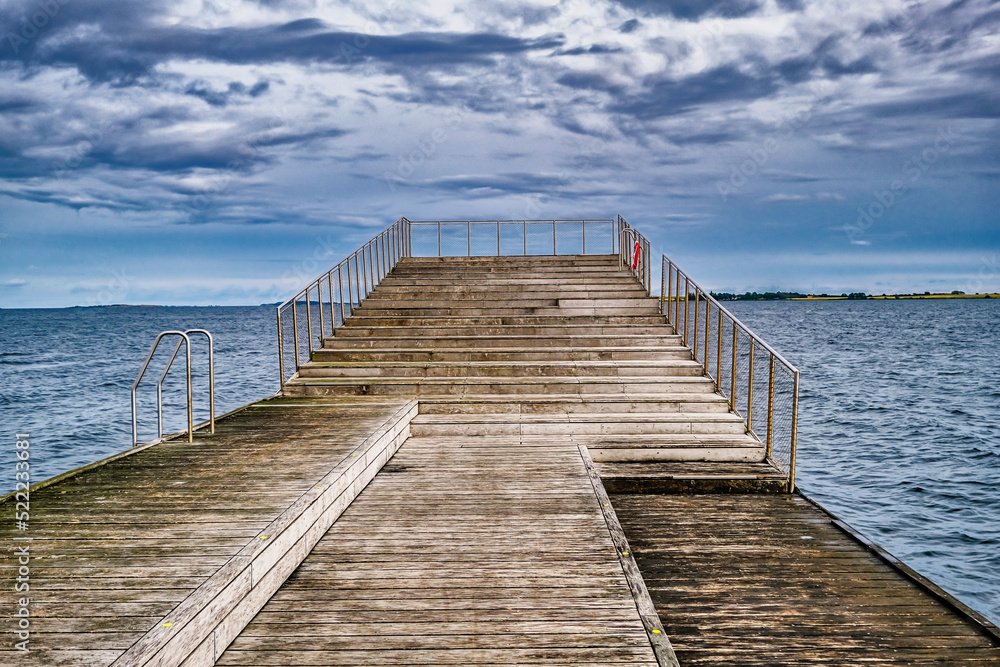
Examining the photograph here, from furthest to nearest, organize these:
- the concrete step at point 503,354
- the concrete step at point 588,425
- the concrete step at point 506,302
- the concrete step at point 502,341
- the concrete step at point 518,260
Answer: the concrete step at point 518,260
the concrete step at point 506,302
the concrete step at point 502,341
the concrete step at point 503,354
the concrete step at point 588,425

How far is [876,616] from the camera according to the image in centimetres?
455

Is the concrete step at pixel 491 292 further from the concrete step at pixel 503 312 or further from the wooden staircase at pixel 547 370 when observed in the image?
the concrete step at pixel 503 312

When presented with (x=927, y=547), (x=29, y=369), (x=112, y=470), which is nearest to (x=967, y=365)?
(x=927, y=547)

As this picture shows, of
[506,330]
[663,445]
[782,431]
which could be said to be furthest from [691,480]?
[506,330]

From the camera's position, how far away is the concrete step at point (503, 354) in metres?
11.1

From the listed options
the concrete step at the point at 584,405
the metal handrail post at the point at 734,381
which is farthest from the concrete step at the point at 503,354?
the metal handrail post at the point at 734,381

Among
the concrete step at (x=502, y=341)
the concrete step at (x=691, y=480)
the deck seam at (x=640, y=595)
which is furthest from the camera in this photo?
the concrete step at (x=502, y=341)

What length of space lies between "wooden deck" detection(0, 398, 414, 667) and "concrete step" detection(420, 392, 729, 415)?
2.29 metres

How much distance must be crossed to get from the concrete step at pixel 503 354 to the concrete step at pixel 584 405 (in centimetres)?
156

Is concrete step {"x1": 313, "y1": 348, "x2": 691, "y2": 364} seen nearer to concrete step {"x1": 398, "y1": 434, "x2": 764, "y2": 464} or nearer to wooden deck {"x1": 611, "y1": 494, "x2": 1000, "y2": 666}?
concrete step {"x1": 398, "y1": 434, "x2": 764, "y2": 464}

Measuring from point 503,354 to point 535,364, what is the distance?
2.38 ft

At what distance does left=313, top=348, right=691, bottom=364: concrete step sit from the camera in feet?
36.3

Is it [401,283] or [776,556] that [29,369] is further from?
A: [776,556]

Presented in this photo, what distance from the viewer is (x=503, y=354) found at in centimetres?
1120
